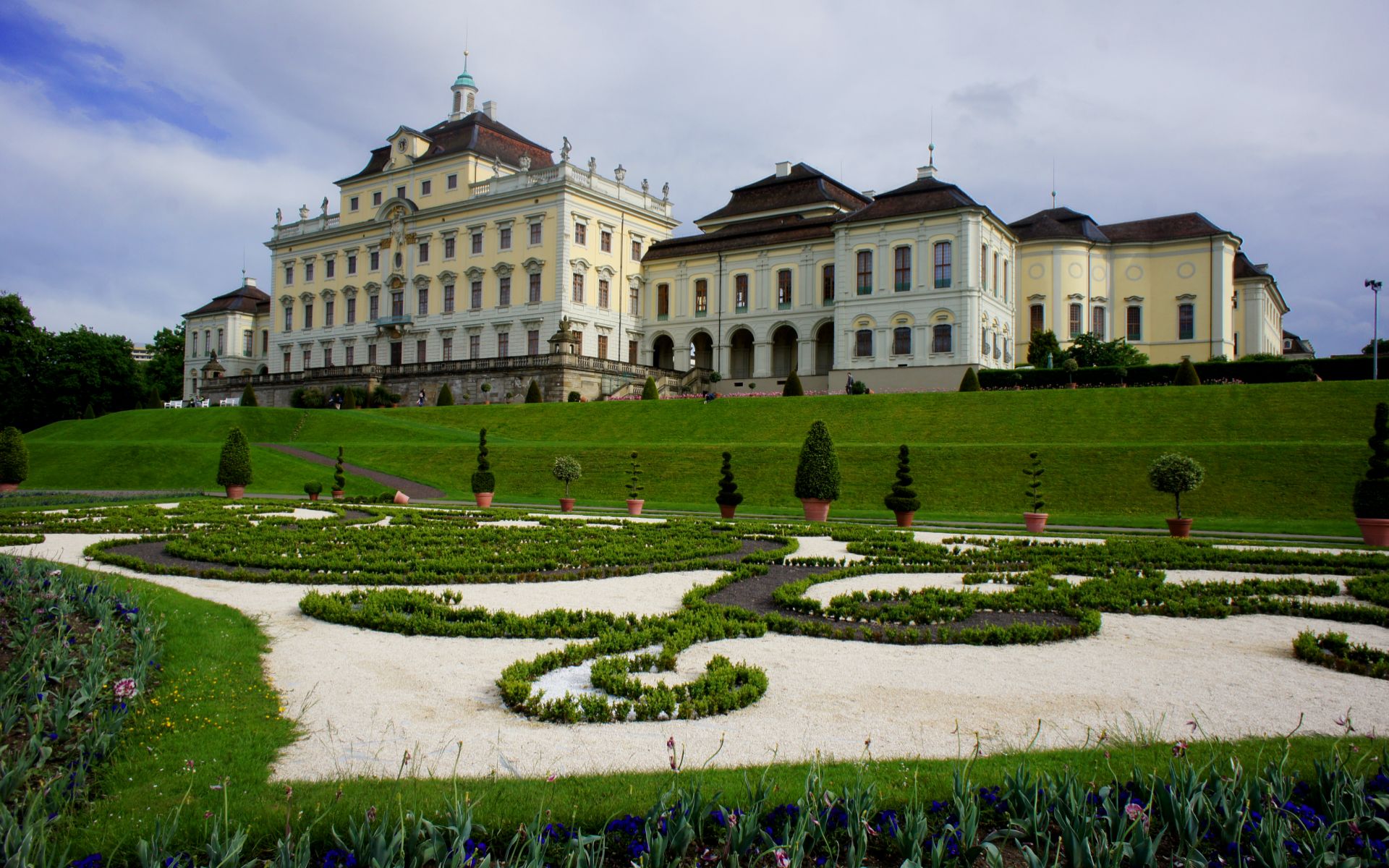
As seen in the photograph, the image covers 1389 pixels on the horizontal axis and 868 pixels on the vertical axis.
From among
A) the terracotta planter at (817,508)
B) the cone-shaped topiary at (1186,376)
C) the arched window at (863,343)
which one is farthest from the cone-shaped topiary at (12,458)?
the cone-shaped topiary at (1186,376)

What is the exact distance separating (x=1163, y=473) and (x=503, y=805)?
16.6 meters

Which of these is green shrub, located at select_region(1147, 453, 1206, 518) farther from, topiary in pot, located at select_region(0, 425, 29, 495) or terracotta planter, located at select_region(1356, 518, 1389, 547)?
topiary in pot, located at select_region(0, 425, 29, 495)

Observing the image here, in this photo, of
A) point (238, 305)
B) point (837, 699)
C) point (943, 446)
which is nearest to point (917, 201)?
point (943, 446)

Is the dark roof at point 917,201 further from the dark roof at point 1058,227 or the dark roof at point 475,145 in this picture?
the dark roof at point 475,145

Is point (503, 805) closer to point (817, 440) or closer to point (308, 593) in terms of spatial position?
point (308, 593)

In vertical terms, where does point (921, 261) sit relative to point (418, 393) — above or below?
above

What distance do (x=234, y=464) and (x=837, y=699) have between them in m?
21.7

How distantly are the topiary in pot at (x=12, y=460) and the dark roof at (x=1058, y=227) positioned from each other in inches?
1898

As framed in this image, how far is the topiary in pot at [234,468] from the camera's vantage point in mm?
22969

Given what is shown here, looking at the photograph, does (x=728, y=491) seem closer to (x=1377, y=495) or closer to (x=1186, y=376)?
(x=1377, y=495)

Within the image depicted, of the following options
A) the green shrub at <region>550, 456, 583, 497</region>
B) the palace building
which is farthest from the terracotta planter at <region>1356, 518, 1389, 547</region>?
the palace building

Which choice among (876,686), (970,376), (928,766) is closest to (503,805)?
(928,766)

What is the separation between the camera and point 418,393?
2095 inches

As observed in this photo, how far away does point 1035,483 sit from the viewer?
18094mm
